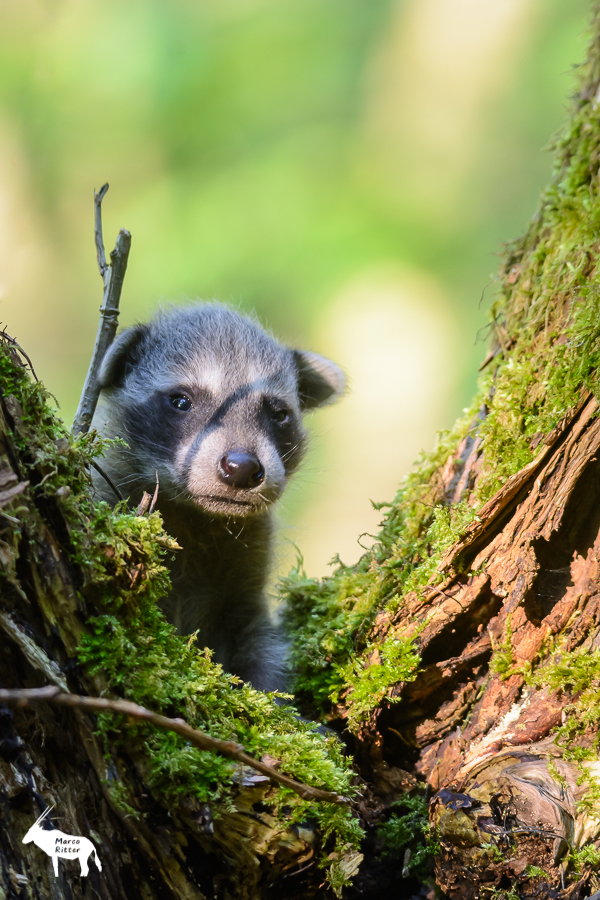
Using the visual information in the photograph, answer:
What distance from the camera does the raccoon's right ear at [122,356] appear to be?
2770 millimetres

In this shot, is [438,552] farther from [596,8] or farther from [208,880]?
[596,8]

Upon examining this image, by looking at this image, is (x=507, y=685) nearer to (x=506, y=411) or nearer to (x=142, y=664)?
(x=506, y=411)

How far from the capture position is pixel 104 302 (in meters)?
2.00

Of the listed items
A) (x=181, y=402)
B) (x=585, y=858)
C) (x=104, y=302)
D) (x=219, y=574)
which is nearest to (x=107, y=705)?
(x=585, y=858)

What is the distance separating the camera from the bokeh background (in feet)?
16.1

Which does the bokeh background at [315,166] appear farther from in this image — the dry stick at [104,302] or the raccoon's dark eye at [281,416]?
the dry stick at [104,302]

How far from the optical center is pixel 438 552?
1930mm

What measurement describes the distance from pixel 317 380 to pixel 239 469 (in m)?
1.05

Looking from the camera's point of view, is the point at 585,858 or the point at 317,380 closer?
the point at 585,858

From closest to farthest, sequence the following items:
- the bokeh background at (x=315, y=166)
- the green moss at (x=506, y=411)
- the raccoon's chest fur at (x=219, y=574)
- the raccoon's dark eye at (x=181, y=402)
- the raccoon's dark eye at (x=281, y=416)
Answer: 1. the green moss at (x=506, y=411)
2. the raccoon's chest fur at (x=219, y=574)
3. the raccoon's dark eye at (x=181, y=402)
4. the raccoon's dark eye at (x=281, y=416)
5. the bokeh background at (x=315, y=166)

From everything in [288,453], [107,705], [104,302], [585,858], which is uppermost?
[288,453]

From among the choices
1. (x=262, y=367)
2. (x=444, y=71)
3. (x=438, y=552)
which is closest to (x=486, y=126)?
(x=444, y=71)

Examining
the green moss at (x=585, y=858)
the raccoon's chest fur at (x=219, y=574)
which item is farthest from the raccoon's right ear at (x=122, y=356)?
the green moss at (x=585, y=858)
